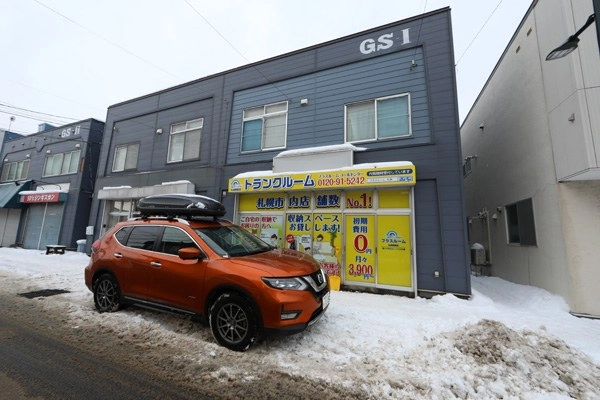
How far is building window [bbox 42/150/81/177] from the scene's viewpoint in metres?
17.2

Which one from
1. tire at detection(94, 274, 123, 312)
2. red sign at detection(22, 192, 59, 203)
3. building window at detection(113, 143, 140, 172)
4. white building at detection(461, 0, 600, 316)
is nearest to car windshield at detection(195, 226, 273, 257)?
tire at detection(94, 274, 123, 312)

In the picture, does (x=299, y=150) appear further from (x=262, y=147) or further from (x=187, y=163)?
(x=187, y=163)

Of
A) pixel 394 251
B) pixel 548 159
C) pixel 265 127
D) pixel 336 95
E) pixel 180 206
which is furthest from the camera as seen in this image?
pixel 265 127

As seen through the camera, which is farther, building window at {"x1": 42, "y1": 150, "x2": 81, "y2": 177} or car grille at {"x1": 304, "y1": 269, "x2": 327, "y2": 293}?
building window at {"x1": 42, "y1": 150, "x2": 81, "y2": 177}

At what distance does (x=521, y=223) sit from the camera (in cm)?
874

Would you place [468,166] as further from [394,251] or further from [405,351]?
[405,351]

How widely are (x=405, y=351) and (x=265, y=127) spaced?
893cm

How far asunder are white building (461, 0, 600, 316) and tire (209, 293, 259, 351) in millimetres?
7342

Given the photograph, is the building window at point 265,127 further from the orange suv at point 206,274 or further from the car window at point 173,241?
the car window at point 173,241

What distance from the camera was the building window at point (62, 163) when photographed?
17.2 meters

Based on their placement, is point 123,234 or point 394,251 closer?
point 123,234

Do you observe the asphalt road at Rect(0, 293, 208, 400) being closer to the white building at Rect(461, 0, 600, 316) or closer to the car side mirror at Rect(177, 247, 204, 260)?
the car side mirror at Rect(177, 247, 204, 260)

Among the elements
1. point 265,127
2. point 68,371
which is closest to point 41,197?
point 265,127

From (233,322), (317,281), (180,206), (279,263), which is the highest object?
(180,206)
